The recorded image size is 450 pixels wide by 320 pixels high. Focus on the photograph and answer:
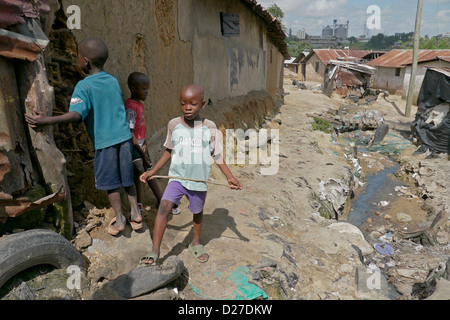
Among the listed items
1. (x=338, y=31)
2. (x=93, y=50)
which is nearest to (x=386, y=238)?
(x=93, y=50)

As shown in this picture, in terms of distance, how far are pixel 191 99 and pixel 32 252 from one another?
153 cm

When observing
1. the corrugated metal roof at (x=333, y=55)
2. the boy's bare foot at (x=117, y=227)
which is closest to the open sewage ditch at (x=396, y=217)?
the boy's bare foot at (x=117, y=227)

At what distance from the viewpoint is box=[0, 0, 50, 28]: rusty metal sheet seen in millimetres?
1938

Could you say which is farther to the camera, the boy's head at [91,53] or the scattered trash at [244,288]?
the scattered trash at [244,288]

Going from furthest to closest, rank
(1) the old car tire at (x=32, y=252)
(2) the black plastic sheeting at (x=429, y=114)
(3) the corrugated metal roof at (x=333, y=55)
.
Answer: (3) the corrugated metal roof at (x=333, y=55) → (2) the black plastic sheeting at (x=429, y=114) → (1) the old car tire at (x=32, y=252)

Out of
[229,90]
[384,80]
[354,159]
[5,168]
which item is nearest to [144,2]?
[5,168]

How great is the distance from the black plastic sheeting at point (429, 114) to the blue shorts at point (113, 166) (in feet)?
35.6

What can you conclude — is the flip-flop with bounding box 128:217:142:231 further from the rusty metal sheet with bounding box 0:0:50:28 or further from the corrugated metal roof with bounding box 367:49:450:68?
the corrugated metal roof with bounding box 367:49:450:68

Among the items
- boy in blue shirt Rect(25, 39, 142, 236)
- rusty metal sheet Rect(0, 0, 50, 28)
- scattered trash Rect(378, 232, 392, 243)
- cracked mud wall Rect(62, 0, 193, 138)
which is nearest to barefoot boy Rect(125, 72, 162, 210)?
cracked mud wall Rect(62, 0, 193, 138)

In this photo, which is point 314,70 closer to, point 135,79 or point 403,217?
point 403,217

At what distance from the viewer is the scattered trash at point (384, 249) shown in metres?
5.05

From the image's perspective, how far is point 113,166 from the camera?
8.54 ft

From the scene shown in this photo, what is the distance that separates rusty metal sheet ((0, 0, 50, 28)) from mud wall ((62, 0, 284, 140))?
0.39 meters

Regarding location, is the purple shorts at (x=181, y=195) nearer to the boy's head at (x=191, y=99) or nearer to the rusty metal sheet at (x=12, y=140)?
the boy's head at (x=191, y=99)
